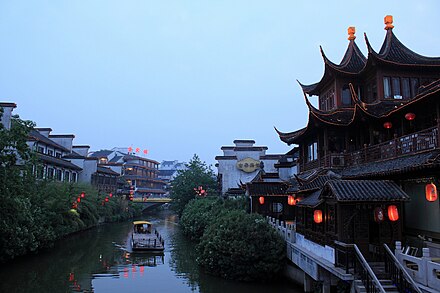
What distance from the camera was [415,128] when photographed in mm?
13062

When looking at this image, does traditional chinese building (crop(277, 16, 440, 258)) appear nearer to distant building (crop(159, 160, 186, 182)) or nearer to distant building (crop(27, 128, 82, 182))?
distant building (crop(27, 128, 82, 182))

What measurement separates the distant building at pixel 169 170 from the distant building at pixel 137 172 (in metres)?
12.6

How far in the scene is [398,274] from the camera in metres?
→ 9.66

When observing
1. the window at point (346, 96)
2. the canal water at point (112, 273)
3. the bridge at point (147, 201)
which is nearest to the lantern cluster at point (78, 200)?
the canal water at point (112, 273)

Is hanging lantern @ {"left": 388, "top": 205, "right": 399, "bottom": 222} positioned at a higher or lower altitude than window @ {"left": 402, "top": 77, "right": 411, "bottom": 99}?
lower

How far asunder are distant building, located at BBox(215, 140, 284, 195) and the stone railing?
1095 inches

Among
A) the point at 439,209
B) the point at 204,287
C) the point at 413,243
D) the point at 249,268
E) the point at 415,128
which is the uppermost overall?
the point at 415,128

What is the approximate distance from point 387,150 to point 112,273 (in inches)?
580

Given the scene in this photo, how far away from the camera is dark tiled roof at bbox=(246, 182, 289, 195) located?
24.4 meters

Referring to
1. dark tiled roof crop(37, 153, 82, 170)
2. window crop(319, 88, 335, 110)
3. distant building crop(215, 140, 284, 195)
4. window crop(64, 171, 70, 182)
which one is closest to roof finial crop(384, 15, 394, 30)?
window crop(319, 88, 335, 110)

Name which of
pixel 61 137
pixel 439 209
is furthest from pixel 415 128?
pixel 61 137

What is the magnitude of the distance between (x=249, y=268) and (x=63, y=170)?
30.1 metres

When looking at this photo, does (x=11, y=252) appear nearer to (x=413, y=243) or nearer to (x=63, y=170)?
(x=413, y=243)

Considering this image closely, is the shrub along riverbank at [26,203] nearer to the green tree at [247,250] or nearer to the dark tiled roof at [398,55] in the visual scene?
the green tree at [247,250]
